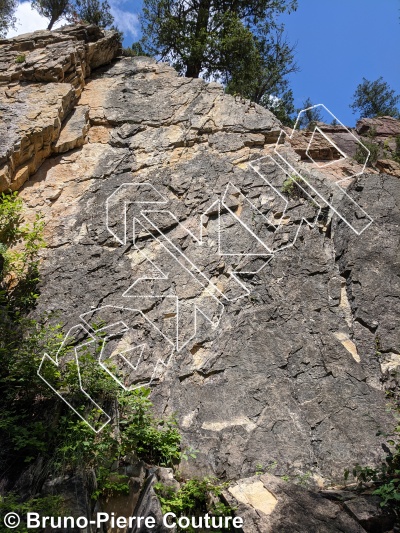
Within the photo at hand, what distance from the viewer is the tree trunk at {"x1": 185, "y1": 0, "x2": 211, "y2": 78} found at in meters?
13.9

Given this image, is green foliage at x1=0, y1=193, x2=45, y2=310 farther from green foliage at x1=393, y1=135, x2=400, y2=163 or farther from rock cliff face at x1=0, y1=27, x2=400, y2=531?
green foliage at x1=393, y1=135, x2=400, y2=163

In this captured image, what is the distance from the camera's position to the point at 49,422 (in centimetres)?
554

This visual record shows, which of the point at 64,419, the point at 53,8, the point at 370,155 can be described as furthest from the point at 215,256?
Result: the point at 53,8

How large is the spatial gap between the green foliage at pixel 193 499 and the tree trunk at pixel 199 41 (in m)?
11.8

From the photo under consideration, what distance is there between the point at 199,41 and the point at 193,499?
12.4 metres

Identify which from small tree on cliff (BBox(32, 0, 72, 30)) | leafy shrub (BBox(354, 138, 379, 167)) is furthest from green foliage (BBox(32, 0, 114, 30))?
leafy shrub (BBox(354, 138, 379, 167))

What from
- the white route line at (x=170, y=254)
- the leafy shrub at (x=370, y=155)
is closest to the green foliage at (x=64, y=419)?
the white route line at (x=170, y=254)

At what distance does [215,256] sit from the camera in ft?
24.8

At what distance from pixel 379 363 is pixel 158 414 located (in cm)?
287

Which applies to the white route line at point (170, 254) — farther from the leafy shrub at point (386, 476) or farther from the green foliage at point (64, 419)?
the leafy shrub at point (386, 476)

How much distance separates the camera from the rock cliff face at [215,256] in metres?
5.90

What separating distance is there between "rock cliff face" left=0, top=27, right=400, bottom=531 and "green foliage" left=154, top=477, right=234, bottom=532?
322mm

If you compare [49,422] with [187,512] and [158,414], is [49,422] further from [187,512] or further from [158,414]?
[187,512]

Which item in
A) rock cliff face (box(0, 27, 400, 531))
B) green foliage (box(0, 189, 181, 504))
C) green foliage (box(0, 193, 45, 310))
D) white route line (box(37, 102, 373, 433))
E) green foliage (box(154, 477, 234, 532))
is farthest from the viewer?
green foliage (box(0, 193, 45, 310))
